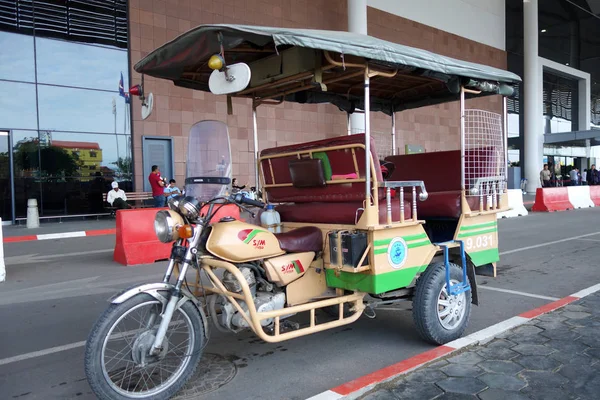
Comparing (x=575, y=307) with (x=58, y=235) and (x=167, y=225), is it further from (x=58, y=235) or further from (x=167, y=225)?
(x=58, y=235)

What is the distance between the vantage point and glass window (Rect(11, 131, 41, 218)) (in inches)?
586

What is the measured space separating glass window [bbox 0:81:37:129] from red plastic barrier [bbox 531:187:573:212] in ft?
58.4

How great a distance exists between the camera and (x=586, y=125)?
1352 inches

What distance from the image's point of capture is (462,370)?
11.5 ft

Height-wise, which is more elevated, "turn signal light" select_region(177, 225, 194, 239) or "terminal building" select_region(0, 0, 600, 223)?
"terminal building" select_region(0, 0, 600, 223)

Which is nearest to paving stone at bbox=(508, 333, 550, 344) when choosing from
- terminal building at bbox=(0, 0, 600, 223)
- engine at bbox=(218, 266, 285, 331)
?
engine at bbox=(218, 266, 285, 331)

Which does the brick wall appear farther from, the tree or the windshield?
the windshield

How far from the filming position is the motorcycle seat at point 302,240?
3.73 meters

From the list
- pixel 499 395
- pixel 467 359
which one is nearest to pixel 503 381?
pixel 499 395

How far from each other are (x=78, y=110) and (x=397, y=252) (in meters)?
14.7

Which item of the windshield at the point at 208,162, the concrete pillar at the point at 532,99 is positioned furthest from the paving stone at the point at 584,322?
the concrete pillar at the point at 532,99

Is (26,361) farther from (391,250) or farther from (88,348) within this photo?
(391,250)

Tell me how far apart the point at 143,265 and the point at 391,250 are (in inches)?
218

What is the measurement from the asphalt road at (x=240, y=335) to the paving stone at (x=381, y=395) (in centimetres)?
33
